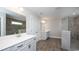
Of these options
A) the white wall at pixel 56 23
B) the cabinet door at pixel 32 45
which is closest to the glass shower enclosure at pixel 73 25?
the white wall at pixel 56 23

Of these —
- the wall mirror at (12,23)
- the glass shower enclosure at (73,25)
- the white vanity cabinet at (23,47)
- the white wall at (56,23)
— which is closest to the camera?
the white vanity cabinet at (23,47)

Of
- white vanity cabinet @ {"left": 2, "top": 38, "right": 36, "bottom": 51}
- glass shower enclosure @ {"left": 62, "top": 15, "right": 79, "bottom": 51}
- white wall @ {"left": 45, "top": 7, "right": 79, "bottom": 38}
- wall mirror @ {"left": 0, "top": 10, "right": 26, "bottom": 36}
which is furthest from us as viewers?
white wall @ {"left": 45, "top": 7, "right": 79, "bottom": 38}

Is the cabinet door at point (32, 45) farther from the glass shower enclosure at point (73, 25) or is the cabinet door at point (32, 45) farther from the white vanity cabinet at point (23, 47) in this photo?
the glass shower enclosure at point (73, 25)

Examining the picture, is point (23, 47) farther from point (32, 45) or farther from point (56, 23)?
point (56, 23)

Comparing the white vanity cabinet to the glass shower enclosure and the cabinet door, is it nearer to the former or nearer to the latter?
the cabinet door

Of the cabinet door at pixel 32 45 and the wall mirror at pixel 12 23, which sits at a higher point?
the wall mirror at pixel 12 23

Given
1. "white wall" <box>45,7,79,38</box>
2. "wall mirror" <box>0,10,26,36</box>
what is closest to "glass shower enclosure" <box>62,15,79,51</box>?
"white wall" <box>45,7,79,38</box>

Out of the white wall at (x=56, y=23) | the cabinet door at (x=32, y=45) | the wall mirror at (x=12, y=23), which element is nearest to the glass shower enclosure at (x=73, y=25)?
the white wall at (x=56, y=23)

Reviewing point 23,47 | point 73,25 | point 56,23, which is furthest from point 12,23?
point 73,25

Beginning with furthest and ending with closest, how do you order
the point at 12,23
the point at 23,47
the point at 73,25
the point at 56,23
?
Result: the point at 56,23, the point at 73,25, the point at 12,23, the point at 23,47

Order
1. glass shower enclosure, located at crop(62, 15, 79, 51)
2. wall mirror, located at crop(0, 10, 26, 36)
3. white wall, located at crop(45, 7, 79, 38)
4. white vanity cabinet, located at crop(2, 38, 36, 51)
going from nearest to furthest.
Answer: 1. white vanity cabinet, located at crop(2, 38, 36, 51)
2. wall mirror, located at crop(0, 10, 26, 36)
3. glass shower enclosure, located at crop(62, 15, 79, 51)
4. white wall, located at crop(45, 7, 79, 38)

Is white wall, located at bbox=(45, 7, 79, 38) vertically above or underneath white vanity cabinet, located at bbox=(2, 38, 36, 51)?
above

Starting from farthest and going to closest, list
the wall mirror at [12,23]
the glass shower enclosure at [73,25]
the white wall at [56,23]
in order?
the white wall at [56,23] < the glass shower enclosure at [73,25] < the wall mirror at [12,23]

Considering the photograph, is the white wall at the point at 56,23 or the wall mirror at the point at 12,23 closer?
the wall mirror at the point at 12,23
